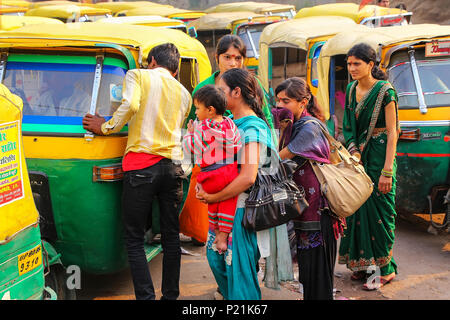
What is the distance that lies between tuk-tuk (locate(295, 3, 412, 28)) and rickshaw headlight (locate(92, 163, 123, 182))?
343 inches

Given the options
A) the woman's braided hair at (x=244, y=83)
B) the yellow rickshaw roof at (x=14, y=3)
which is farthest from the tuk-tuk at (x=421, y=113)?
the yellow rickshaw roof at (x=14, y=3)

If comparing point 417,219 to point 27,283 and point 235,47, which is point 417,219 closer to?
point 235,47

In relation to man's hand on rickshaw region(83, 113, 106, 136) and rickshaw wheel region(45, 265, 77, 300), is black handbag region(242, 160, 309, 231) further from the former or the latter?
rickshaw wheel region(45, 265, 77, 300)

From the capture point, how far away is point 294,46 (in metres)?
9.14

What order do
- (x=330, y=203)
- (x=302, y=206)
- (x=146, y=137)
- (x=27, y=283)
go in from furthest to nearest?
(x=146, y=137) < (x=330, y=203) < (x=302, y=206) < (x=27, y=283)

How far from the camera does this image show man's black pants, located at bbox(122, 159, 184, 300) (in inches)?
146

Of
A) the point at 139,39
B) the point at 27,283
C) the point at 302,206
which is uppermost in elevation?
the point at 139,39

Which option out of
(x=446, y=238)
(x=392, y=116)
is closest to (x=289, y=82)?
(x=392, y=116)

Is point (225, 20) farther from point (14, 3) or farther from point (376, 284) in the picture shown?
point (376, 284)

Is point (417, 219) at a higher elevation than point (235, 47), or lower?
lower

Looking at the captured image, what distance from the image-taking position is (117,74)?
3938 millimetres

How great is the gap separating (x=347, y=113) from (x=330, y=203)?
1454 millimetres

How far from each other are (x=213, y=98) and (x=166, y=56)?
951 mm

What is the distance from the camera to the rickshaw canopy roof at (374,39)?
583 cm
